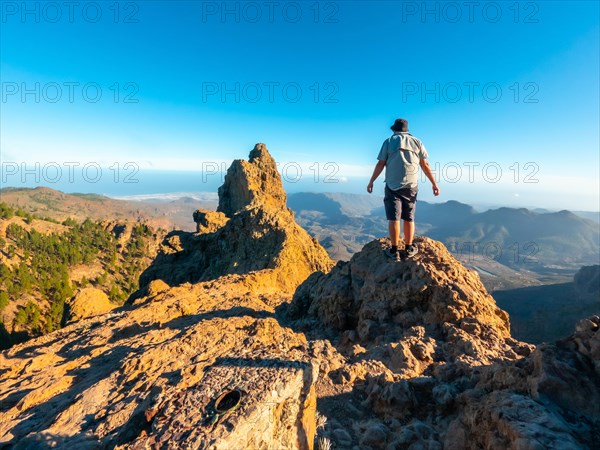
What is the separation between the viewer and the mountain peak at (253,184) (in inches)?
2255

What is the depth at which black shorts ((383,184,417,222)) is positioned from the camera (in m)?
8.84

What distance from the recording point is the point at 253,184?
58000 millimetres

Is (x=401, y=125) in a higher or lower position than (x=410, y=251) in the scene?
higher

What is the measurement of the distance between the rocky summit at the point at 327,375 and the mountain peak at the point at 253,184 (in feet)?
134

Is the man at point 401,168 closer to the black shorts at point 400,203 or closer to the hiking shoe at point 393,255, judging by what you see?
the black shorts at point 400,203

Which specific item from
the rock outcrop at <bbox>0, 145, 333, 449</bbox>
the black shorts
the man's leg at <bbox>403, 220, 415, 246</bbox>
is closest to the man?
the black shorts

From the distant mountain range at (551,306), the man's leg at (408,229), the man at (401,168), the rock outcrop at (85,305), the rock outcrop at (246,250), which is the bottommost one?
the distant mountain range at (551,306)

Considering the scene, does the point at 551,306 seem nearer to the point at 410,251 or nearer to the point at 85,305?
the point at 410,251

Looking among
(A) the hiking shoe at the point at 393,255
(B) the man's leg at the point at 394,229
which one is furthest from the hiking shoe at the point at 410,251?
(B) the man's leg at the point at 394,229

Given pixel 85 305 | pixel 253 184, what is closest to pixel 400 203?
pixel 85 305

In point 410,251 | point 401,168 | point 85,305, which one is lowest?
point 85,305

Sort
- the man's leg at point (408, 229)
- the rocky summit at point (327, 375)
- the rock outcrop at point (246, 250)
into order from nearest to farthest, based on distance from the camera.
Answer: the rocky summit at point (327, 375), the man's leg at point (408, 229), the rock outcrop at point (246, 250)

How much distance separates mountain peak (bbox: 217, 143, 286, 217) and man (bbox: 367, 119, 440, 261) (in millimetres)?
45139

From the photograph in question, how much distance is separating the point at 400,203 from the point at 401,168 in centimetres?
113
